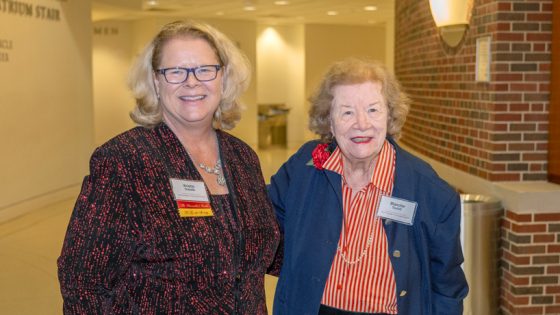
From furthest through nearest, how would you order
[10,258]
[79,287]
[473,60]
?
[10,258], [473,60], [79,287]

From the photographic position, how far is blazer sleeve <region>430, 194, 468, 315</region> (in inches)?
84.0

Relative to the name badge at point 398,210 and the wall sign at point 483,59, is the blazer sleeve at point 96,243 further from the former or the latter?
the wall sign at point 483,59

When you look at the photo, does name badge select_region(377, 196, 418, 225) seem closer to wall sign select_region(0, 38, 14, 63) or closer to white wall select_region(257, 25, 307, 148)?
wall sign select_region(0, 38, 14, 63)

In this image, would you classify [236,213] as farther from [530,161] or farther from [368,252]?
[530,161]

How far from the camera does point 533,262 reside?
4.00m

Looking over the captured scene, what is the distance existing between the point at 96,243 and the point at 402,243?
0.98 meters

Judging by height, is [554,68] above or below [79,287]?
above

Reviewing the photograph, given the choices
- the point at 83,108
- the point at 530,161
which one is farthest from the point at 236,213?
the point at 83,108

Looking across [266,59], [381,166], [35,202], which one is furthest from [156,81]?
[266,59]

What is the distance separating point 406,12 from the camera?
6777 mm

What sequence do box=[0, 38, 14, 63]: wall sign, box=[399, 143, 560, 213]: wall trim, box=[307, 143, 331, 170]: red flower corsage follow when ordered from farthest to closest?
box=[0, 38, 14, 63]: wall sign < box=[399, 143, 560, 213]: wall trim < box=[307, 143, 331, 170]: red flower corsage

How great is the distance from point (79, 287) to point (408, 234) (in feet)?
3.46

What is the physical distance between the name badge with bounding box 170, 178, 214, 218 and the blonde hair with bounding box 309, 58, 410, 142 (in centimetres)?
59

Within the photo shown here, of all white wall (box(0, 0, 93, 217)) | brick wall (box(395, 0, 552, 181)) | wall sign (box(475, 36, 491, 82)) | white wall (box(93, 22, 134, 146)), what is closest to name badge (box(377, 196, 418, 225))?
brick wall (box(395, 0, 552, 181))
